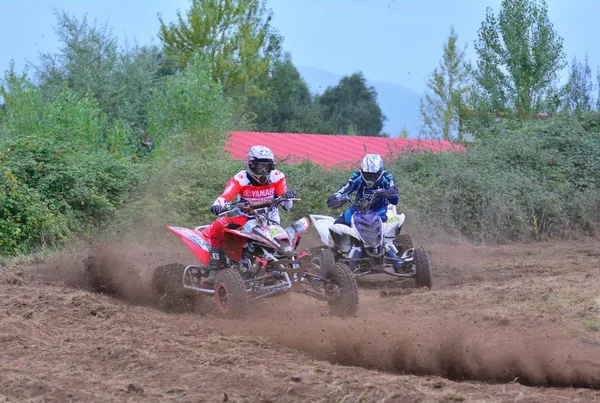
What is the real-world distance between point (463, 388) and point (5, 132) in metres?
14.3

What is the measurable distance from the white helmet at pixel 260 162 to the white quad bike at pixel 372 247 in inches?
78.6

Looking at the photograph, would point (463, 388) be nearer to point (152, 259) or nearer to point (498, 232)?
point (152, 259)

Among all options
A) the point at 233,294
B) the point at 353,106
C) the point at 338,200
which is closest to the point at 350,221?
the point at 338,200

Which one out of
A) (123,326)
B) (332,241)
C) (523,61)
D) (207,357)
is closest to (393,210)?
(332,241)

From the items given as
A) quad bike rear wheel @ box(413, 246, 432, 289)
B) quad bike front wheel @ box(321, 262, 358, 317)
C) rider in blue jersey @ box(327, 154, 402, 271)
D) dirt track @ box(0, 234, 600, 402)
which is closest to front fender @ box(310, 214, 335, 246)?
rider in blue jersey @ box(327, 154, 402, 271)

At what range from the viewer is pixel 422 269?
11.5 metres

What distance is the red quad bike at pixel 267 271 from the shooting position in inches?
358

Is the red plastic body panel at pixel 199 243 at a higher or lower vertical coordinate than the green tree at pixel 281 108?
lower

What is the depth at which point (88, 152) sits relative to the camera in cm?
1783

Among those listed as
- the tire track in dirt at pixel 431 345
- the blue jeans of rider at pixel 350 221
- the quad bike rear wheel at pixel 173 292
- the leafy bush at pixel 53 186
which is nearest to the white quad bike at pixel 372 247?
the blue jeans of rider at pixel 350 221

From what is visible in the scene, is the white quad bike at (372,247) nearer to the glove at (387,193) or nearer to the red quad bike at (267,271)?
the glove at (387,193)

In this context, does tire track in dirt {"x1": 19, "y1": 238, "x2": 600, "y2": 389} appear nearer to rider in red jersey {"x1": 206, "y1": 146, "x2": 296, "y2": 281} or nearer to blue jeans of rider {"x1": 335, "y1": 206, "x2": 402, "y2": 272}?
rider in red jersey {"x1": 206, "y1": 146, "x2": 296, "y2": 281}

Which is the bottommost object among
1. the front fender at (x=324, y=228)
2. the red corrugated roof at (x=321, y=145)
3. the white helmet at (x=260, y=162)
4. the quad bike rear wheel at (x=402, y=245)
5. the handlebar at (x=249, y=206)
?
the quad bike rear wheel at (x=402, y=245)

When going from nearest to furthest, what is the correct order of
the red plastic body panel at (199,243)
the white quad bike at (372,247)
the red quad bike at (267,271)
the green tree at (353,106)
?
the red quad bike at (267,271), the red plastic body panel at (199,243), the white quad bike at (372,247), the green tree at (353,106)
